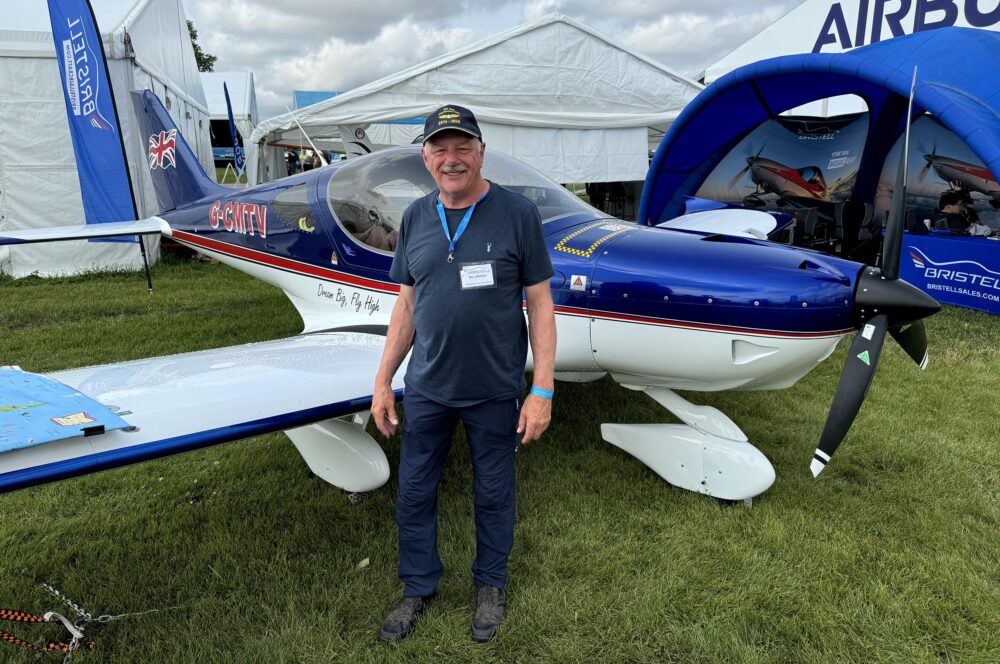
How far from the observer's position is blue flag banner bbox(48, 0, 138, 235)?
7395 mm

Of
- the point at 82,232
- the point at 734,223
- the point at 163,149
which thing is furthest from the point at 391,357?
the point at 163,149

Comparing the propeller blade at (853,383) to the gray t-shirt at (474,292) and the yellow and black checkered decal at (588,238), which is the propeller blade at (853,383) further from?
the gray t-shirt at (474,292)

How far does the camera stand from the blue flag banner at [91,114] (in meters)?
7.39

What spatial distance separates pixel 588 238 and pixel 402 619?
1.89 m

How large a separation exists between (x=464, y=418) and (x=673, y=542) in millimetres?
1286

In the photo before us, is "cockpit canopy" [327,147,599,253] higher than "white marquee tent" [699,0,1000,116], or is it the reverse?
"white marquee tent" [699,0,1000,116]

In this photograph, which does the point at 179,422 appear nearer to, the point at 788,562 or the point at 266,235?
the point at 266,235

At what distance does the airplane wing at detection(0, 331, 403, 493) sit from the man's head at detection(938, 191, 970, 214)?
27.6 ft

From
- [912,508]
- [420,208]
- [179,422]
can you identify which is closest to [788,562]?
[912,508]

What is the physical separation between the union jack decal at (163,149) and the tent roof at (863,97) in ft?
19.5

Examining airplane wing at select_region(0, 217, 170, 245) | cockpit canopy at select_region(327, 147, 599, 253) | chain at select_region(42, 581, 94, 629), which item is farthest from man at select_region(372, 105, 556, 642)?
airplane wing at select_region(0, 217, 170, 245)

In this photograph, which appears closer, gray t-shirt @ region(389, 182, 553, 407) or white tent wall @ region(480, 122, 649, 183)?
gray t-shirt @ region(389, 182, 553, 407)

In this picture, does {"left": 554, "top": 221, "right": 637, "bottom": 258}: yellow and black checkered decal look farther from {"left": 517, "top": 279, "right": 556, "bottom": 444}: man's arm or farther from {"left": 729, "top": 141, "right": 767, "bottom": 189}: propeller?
{"left": 729, "top": 141, "right": 767, "bottom": 189}: propeller

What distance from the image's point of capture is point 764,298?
8.12 ft
